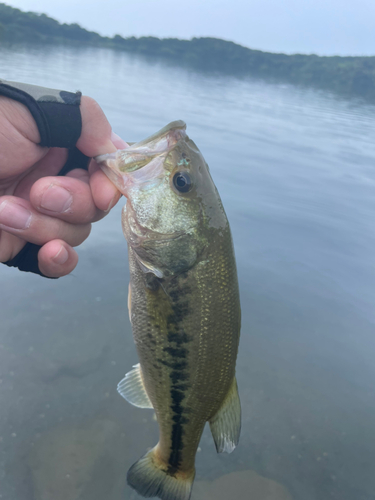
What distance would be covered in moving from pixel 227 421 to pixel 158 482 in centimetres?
65

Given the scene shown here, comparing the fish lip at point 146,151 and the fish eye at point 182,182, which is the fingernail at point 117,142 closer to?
the fish lip at point 146,151

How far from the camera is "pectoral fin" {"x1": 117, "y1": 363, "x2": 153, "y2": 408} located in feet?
7.79

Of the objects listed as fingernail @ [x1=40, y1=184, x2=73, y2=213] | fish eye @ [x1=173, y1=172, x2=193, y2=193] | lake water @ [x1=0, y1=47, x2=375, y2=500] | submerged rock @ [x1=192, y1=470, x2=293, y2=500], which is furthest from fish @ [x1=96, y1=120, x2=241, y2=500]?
lake water @ [x1=0, y1=47, x2=375, y2=500]

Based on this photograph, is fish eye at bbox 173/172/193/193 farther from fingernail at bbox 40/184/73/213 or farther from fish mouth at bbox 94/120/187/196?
fingernail at bbox 40/184/73/213

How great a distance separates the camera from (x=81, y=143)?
2.17 m

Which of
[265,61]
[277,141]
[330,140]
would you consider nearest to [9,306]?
[277,141]

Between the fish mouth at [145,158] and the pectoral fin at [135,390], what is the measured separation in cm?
131

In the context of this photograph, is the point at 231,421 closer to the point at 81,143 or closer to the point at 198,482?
the point at 198,482

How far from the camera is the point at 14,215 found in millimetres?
2020

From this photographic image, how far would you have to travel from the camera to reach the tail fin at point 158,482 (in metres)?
2.23

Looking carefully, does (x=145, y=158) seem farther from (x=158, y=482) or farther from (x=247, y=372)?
(x=247, y=372)

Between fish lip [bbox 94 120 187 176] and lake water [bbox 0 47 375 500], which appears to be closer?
fish lip [bbox 94 120 187 176]

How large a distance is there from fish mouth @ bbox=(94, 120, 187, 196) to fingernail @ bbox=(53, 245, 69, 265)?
58cm

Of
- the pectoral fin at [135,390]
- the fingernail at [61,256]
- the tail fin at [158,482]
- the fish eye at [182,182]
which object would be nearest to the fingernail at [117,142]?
the fish eye at [182,182]
